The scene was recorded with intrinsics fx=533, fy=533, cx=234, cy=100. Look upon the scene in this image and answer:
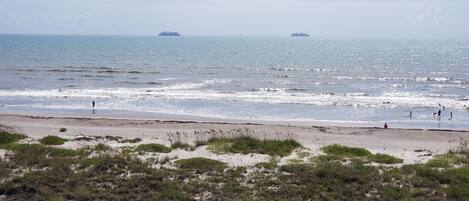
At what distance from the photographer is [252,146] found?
1819 centimetres

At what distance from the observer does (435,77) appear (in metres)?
70.3

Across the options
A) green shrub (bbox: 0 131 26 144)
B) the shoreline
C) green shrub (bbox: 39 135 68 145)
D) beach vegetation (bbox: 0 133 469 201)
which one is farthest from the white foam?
beach vegetation (bbox: 0 133 469 201)

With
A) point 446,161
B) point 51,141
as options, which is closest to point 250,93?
point 51,141

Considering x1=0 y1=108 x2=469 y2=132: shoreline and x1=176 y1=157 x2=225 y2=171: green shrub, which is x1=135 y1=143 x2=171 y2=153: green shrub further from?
x1=0 y1=108 x2=469 y2=132: shoreline

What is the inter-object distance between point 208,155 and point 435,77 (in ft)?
198

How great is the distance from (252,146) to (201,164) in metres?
3.81

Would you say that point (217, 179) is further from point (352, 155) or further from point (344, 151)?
point (344, 151)

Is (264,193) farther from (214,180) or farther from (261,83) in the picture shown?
(261,83)

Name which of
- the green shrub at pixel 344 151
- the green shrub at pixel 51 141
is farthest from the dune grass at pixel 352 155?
the green shrub at pixel 51 141

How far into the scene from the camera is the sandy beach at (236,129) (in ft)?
87.7

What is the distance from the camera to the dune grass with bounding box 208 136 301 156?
17438 mm

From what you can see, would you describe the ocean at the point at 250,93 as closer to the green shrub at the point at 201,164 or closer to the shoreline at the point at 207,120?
the shoreline at the point at 207,120

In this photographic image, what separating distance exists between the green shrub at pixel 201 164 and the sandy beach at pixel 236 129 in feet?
32.3

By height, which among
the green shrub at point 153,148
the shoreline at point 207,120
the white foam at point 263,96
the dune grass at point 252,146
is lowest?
the shoreline at point 207,120
